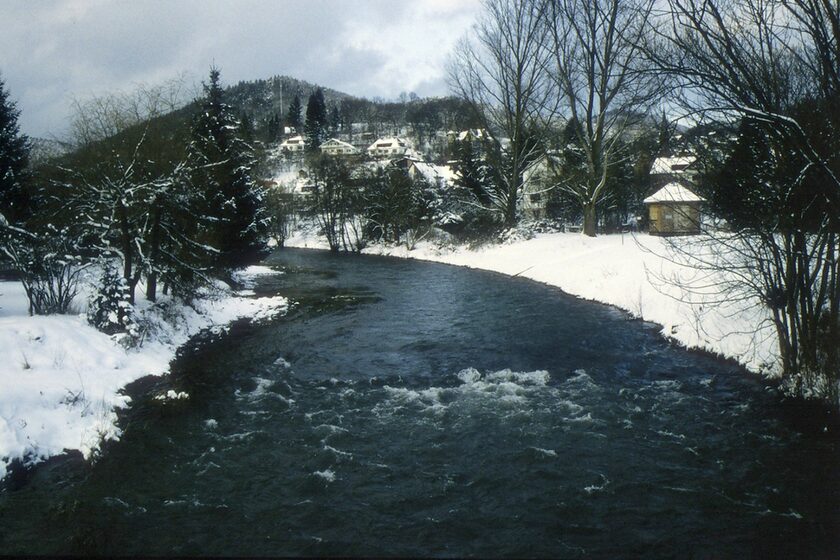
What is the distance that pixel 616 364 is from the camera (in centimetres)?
1241

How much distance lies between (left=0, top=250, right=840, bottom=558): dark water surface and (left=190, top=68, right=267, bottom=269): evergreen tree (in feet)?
31.3

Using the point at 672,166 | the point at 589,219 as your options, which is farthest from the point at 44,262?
the point at 589,219

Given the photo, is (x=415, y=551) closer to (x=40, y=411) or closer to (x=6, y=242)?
(x=40, y=411)

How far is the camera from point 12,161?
804 inches

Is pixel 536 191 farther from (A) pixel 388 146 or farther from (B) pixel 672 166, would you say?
(A) pixel 388 146

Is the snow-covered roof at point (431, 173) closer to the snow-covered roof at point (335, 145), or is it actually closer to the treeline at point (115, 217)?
the treeline at point (115, 217)

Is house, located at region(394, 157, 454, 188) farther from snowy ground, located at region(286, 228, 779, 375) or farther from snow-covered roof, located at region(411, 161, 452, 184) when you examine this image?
snowy ground, located at region(286, 228, 779, 375)

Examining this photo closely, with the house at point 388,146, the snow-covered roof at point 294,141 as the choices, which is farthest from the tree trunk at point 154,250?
the snow-covered roof at point 294,141

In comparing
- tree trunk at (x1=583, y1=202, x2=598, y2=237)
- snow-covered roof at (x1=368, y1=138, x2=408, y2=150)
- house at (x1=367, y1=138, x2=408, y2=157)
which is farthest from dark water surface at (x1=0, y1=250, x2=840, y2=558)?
snow-covered roof at (x1=368, y1=138, x2=408, y2=150)

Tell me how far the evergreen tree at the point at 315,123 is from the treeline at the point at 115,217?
84.2m

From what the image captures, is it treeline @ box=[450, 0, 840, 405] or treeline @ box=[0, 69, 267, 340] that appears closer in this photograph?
treeline @ box=[450, 0, 840, 405]

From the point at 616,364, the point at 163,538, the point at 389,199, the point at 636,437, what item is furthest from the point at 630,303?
the point at 389,199

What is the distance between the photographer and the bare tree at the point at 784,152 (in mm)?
7648

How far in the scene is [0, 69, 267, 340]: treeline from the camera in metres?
13.2
